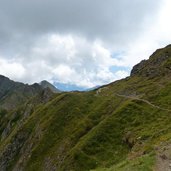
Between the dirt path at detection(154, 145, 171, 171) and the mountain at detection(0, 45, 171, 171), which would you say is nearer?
the dirt path at detection(154, 145, 171, 171)

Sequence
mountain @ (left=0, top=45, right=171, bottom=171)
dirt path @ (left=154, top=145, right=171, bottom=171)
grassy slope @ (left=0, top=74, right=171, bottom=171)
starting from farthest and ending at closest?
mountain @ (left=0, top=45, right=171, bottom=171) < grassy slope @ (left=0, top=74, right=171, bottom=171) < dirt path @ (left=154, top=145, right=171, bottom=171)

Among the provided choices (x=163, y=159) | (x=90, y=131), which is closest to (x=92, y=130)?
(x=90, y=131)

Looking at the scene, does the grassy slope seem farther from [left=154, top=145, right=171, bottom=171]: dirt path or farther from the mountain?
[left=154, top=145, right=171, bottom=171]: dirt path

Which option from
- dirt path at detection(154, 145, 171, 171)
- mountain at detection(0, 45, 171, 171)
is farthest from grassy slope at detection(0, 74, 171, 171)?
dirt path at detection(154, 145, 171, 171)

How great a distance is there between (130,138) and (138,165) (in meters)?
50.6

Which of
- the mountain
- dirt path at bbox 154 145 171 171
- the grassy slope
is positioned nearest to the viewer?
dirt path at bbox 154 145 171 171

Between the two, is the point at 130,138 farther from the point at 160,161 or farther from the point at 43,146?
the point at 160,161

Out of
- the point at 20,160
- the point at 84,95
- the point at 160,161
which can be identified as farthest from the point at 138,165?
the point at 84,95

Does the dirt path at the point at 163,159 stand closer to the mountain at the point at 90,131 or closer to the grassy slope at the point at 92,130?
the mountain at the point at 90,131

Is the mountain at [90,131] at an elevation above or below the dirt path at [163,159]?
above

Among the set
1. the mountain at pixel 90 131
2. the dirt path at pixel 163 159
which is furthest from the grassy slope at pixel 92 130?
the dirt path at pixel 163 159

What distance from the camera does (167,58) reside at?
198 metres

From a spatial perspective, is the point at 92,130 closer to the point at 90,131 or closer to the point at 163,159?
the point at 90,131

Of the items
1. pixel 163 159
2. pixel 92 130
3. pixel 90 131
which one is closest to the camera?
pixel 163 159
